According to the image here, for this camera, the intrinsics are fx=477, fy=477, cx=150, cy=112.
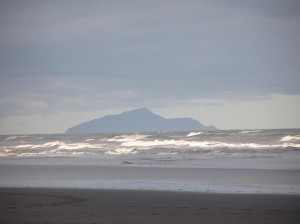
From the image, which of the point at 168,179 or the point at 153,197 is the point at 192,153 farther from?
the point at 153,197

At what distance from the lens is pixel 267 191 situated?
14.1 m

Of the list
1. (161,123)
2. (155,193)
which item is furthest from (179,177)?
(161,123)

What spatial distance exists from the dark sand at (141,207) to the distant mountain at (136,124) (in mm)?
118639

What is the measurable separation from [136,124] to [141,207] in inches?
5534

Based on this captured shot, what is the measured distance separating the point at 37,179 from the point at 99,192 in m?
5.26

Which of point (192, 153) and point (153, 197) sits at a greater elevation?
point (192, 153)

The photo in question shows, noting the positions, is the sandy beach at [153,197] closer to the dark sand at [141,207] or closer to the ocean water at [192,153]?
the dark sand at [141,207]

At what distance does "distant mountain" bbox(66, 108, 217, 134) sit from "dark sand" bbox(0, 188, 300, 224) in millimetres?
118639

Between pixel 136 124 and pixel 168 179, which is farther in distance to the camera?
pixel 136 124

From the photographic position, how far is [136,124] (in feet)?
498

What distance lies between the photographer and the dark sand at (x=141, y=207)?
9.57 m

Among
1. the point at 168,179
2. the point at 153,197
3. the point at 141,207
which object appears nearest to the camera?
the point at 141,207

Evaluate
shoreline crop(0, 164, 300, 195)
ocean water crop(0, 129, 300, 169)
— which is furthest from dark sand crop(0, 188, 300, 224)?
ocean water crop(0, 129, 300, 169)

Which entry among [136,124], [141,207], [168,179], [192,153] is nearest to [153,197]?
[141,207]
